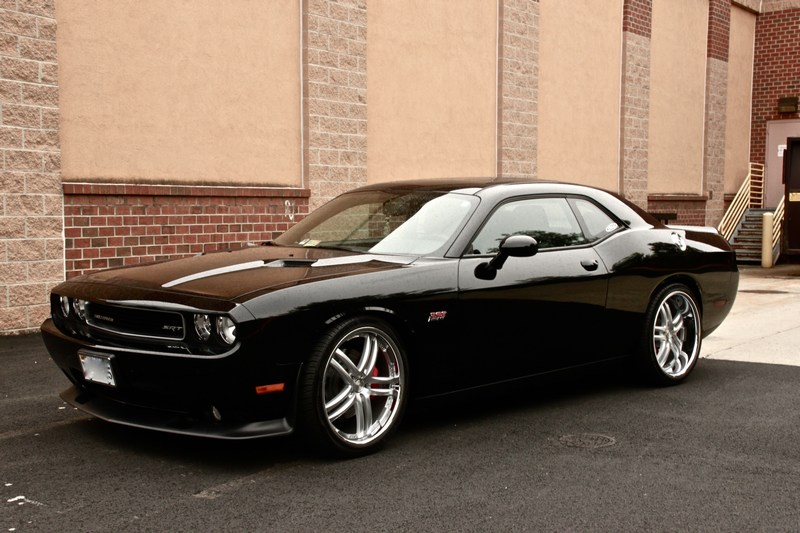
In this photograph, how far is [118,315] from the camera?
4.74 metres

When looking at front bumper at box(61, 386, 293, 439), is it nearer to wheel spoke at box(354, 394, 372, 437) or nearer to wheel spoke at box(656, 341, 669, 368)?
wheel spoke at box(354, 394, 372, 437)

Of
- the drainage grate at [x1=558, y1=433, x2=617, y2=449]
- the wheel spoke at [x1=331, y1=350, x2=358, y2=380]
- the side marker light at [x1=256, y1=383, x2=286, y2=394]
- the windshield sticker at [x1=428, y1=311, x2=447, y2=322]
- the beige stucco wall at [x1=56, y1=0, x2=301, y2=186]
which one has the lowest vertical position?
the drainage grate at [x1=558, y1=433, x2=617, y2=449]

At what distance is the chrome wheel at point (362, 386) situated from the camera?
4672mm

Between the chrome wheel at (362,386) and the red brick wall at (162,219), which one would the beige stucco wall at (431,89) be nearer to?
the red brick wall at (162,219)

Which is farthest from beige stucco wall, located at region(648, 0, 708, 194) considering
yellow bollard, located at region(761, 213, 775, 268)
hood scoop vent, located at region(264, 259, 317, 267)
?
hood scoop vent, located at region(264, 259, 317, 267)

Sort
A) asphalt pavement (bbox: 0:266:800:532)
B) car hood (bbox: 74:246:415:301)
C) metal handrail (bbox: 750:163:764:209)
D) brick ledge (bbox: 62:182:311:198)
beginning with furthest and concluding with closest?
metal handrail (bbox: 750:163:764:209), brick ledge (bbox: 62:182:311:198), car hood (bbox: 74:246:415:301), asphalt pavement (bbox: 0:266:800:532)

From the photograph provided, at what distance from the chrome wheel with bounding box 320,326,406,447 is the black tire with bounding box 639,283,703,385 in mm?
2318

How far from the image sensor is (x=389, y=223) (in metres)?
5.71

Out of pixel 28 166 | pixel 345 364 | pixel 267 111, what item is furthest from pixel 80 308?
pixel 267 111

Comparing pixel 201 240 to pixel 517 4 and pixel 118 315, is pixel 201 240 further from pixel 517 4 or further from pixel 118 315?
pixel 517 4

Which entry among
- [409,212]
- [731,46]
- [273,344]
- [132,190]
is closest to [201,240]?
[132,190]

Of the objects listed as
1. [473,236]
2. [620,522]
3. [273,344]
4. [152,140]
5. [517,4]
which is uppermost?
[517,4]

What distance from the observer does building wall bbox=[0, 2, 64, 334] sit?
8.78 m

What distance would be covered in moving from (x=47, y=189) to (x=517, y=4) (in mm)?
9319
